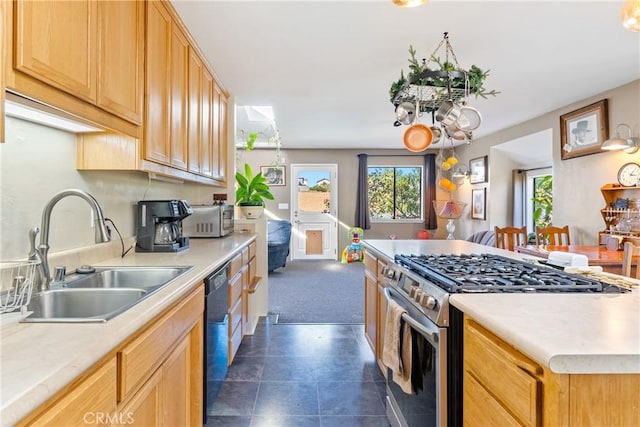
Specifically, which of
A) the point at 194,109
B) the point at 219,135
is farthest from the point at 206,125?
the point at 219,135

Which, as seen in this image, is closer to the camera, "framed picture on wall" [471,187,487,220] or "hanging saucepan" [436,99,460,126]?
"hanging saucepan" [436,99,460,126]

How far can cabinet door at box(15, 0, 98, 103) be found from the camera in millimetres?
937

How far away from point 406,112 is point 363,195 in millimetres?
4617

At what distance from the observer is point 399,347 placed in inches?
59.9

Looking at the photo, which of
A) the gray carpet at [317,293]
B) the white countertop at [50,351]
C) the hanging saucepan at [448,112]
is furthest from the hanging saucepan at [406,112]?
the gray carpet at [317,293]

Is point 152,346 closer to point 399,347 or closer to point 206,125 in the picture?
point 399,347

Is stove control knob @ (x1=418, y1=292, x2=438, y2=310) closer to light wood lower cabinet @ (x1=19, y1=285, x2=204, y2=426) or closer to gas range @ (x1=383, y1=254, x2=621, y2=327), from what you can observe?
gas range @ (x1=383, y1=254, x2=621, y2=327)

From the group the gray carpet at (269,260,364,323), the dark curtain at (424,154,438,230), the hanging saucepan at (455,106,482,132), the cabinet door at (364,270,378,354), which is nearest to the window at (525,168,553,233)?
the dark curtain at (424,154,438,230)

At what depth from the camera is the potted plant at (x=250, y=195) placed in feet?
11.8

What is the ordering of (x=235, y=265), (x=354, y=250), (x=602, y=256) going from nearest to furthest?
1. (x=235, y=265)
2. (x=602, y=256)
3. (x=354, y=250)

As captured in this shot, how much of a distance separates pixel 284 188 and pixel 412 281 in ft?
18.8

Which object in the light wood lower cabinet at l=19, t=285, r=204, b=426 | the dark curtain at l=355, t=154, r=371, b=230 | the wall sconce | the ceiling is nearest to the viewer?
the light wood lower cabinet at l=19, t=285, r=204, b=426

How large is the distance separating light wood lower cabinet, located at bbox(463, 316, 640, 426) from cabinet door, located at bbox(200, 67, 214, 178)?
7.69 ft

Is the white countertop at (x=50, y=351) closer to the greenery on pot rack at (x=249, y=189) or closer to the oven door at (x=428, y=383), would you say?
the oven door at (x=428, y=383)
